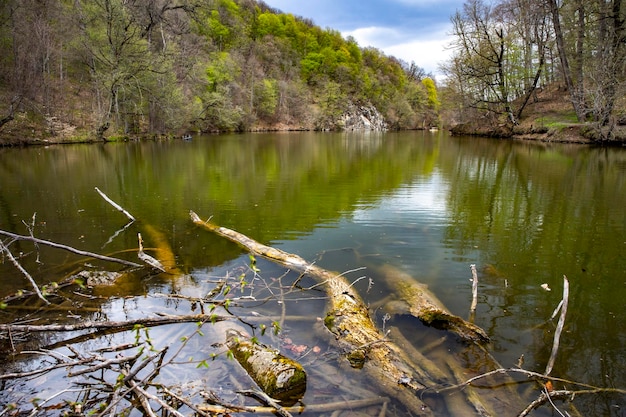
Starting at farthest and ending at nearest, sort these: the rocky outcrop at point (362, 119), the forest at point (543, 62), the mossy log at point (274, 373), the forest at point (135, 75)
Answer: the rocky outcrop at point (362, 119) < the forest at point (135, 75) < the forest at point (543, 62) < the mossy log at point (274, 373)

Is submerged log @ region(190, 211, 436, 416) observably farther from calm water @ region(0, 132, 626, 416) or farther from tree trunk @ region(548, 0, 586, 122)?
tree trunk @ region(548, 0, 586, 122)

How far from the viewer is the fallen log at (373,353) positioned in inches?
150

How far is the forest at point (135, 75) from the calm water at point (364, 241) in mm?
18735

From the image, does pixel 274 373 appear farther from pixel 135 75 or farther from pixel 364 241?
pixel 135 75

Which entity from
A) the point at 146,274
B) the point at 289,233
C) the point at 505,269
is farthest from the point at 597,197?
the point at 146,274

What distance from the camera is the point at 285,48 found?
91.4 metres

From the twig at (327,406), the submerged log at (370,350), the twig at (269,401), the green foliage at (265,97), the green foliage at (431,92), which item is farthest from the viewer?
the green foliage at (431,92)

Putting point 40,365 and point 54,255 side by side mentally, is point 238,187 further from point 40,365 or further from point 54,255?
point 40,365

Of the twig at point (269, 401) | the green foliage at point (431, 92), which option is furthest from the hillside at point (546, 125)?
the green foliage at point (431, 92)

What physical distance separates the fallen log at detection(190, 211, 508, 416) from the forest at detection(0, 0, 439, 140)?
3278 centimetres

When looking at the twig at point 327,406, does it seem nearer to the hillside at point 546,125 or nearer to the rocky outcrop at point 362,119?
the hillside at point 546,125

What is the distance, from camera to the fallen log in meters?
3.82

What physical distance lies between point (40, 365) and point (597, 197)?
14906 millimetres

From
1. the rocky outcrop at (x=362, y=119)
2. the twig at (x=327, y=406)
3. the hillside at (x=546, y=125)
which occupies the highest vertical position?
the rocky outcrop at (x=362, y=119)
